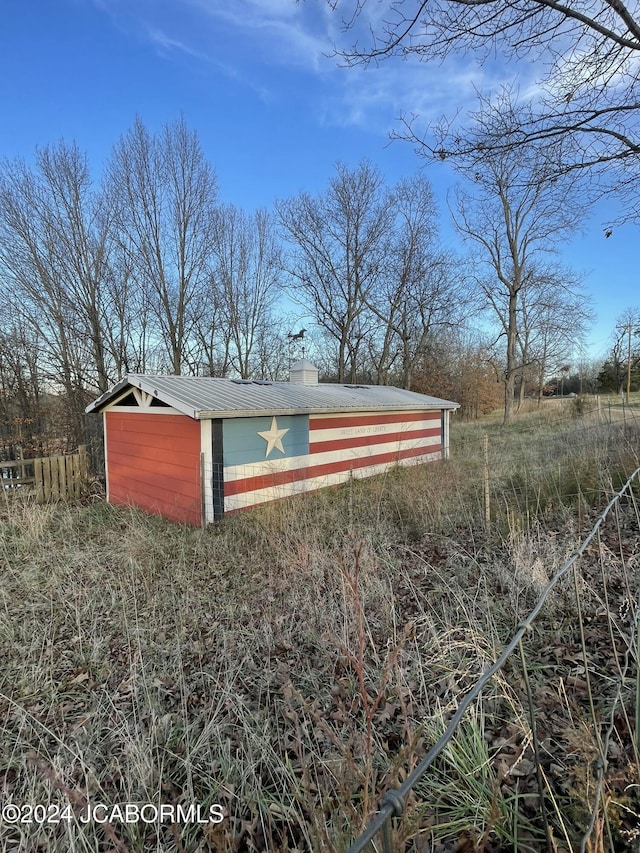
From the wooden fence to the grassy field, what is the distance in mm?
3911

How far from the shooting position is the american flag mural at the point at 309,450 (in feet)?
23.1

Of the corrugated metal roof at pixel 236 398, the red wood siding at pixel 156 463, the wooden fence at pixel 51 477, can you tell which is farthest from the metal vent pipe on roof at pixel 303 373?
the wooden fence at pixel 51 477

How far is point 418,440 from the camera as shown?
12234 millimetres

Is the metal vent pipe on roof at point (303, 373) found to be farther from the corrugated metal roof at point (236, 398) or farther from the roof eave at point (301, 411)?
the roof eave at point (301, 411)

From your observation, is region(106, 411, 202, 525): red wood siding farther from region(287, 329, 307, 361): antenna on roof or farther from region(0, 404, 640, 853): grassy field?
region(287, 329, 307, 361): antenna on roof

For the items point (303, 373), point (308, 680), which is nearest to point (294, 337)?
point (303, 373)

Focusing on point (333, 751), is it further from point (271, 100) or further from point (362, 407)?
point (271, 100)

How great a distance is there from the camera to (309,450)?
28.1 feet

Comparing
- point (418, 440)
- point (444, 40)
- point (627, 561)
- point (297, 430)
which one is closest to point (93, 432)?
point (297, 430)

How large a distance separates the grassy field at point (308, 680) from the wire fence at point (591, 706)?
2cm

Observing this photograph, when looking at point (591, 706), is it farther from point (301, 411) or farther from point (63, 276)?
point (63, 276)

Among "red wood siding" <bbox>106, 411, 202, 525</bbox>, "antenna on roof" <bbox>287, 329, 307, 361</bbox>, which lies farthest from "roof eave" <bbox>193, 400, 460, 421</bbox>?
"antenna on roof" <bbox>287, 329, 307, 361</bbox>

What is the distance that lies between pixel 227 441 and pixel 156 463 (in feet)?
6.28

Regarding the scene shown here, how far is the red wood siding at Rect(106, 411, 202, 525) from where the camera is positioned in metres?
6.86
